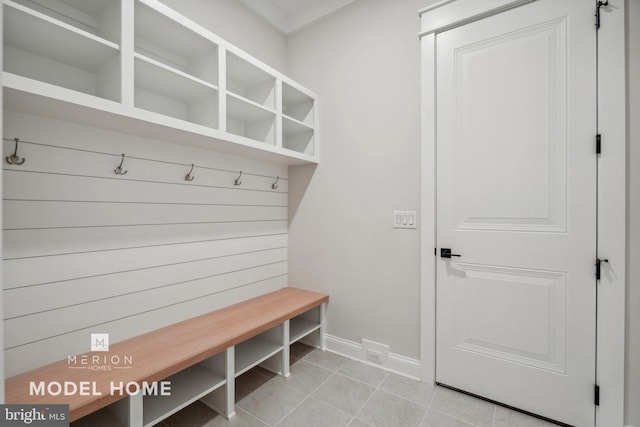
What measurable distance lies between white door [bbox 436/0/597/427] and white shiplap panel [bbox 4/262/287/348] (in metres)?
1.56

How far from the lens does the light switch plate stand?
79.6 inches

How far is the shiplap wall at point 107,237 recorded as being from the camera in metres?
1.32

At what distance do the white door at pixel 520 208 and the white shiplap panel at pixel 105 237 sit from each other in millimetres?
1533

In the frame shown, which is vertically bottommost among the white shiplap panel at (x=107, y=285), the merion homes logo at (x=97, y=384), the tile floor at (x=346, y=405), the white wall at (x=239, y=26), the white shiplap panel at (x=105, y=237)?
the tile floor at (x=346, y=405)

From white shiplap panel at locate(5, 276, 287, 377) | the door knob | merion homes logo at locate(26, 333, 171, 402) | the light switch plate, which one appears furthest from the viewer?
the light switch plate

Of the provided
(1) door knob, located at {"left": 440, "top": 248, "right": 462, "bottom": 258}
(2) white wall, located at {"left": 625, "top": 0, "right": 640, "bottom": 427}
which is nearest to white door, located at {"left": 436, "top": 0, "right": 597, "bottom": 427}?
(1) door knob, located at {"left": 440, "top": 248, "right": 462, "bottom": 258}

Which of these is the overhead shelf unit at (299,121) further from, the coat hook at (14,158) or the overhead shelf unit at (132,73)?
the coat hook at (14,158)

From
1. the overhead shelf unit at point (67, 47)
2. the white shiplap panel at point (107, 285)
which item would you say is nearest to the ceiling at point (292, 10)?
the overhead shelf unit at point (67, 47)

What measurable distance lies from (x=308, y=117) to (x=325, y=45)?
0.60 m

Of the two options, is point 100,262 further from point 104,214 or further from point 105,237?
point 104,214

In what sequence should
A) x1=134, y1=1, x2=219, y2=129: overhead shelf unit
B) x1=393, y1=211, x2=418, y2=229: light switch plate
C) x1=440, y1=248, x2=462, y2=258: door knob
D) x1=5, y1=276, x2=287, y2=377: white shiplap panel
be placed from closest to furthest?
1. x1=5, y1=276, x2=287, y2=377: white shiplap panel
2. x1=134, y1=1, x2=219, y2=129: overhead shelf unit
3. x1=440, y1=248, x2=462, y2=258: door knob
4. x1=393, y1=211, x2=418, y2=229: light switch plate

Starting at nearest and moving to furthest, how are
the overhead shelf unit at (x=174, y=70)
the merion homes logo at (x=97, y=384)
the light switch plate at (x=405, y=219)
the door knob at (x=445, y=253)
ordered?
the merion homes logo at (x=97, y=384) < the overhead shelf unit at (x=174, y=70) < the door knob at (x=445, y=253) < the light switch plate at (x=405, y=219)

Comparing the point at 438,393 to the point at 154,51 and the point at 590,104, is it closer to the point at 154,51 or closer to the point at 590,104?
the point at 590,104

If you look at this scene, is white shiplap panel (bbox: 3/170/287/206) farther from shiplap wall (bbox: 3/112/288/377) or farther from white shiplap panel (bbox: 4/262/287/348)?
white shiplap panel (bbox: 4/262/287/348)
